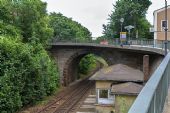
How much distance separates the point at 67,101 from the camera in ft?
149

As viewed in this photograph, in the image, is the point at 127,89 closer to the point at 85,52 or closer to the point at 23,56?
the point at 23,56

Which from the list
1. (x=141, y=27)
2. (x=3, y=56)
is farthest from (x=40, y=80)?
(x=141, y=27)

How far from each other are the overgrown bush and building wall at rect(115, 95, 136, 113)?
973 centimetres

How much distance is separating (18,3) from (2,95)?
715 inches

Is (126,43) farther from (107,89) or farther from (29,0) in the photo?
(107,89)

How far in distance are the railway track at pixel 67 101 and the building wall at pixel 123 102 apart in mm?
8926

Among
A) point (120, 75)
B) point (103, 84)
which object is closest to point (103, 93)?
point (103, 84)

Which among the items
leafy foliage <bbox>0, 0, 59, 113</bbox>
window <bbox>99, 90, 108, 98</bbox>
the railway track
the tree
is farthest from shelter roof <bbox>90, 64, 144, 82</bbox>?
the tree

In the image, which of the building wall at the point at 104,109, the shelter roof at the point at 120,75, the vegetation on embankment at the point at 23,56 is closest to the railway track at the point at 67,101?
the vegetation on embankment at the point at 23,56

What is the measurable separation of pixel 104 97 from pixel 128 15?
42.2 m

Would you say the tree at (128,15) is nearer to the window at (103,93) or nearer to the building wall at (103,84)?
the window at (103,93)

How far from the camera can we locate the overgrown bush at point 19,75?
3447 cm

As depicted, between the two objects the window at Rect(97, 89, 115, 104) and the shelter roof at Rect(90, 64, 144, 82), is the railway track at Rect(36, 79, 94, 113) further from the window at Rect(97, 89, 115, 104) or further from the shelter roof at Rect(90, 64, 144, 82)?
the shelter roof at Rect(90, 64, 144, 82)

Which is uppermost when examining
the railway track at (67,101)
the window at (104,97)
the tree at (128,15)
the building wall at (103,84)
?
the tree at (128,15)
